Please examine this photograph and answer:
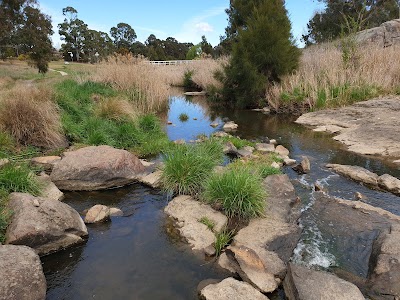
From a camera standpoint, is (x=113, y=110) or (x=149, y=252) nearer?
(x=149, y=252)

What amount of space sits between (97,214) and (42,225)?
34.0 inches

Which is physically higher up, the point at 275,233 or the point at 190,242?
the point at 275,233

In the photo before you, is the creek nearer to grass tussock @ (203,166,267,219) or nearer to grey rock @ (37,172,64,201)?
grey rock @ (37,172,64,201)

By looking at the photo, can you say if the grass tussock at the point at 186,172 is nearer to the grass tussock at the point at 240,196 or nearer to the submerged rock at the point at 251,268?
the grass tussock at the point at 240,196

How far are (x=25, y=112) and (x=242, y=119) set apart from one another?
8105mm

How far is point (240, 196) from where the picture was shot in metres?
4.60

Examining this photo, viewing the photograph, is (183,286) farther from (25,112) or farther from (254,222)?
(25,112)

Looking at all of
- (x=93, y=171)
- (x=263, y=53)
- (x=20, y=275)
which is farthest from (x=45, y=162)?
(x=263, y=53)

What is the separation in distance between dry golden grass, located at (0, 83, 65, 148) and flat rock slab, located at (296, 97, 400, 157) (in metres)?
7.36

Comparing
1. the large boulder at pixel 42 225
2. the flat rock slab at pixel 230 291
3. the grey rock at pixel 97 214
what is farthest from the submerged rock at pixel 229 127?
the flat rock slab at pixel 230 291

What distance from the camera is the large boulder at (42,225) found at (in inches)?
148

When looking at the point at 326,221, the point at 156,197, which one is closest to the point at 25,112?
the point at 156,197

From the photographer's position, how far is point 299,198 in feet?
17.4

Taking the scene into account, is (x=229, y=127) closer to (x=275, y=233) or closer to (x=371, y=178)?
(x=371, y=178)
